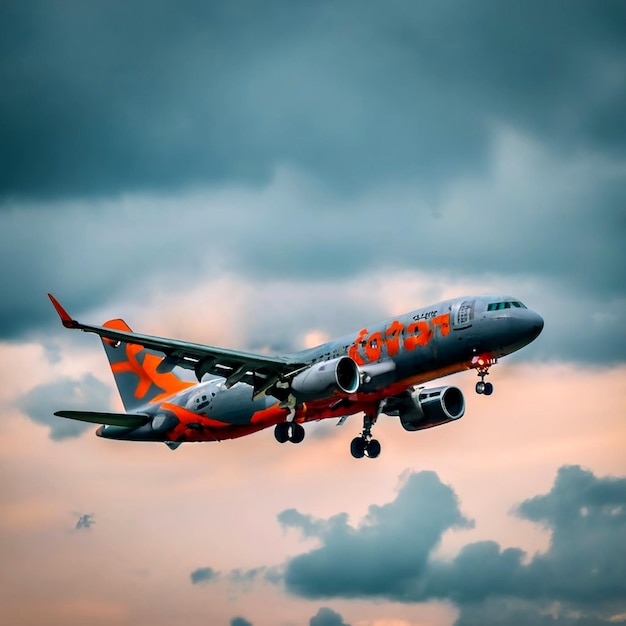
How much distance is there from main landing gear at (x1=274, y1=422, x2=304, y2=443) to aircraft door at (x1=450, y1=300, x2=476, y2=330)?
10713 mm

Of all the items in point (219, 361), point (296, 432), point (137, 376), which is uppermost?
point (137, 376)

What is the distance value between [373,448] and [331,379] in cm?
1036

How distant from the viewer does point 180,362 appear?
67.4 meters

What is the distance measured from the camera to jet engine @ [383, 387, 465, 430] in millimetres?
74500

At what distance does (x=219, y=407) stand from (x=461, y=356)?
14.9 metres

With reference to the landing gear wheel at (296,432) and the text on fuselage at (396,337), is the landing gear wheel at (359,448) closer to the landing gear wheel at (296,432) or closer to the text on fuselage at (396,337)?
the landing gear wheel at (296,432)

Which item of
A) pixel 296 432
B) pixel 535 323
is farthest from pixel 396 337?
pixel 296 432

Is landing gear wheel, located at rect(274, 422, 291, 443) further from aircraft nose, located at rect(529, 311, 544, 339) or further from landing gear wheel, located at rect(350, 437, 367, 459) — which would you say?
aircraft nose, located at rect(529, 311, 544, 339)

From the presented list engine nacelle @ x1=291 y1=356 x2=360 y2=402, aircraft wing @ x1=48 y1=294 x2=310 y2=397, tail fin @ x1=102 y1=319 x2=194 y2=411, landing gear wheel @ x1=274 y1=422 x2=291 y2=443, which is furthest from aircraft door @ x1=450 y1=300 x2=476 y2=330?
tail fin @ x1=102 y1=319 x2=194 y2=411

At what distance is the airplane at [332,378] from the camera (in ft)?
212

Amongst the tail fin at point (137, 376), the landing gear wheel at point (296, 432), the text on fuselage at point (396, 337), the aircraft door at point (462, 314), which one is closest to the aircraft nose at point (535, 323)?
the aircraft door at point (462, 314)

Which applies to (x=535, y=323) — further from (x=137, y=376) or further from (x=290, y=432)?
(x=137, y=376)

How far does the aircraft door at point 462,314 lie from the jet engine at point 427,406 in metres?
10.4

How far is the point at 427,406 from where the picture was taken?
74.6 meters
